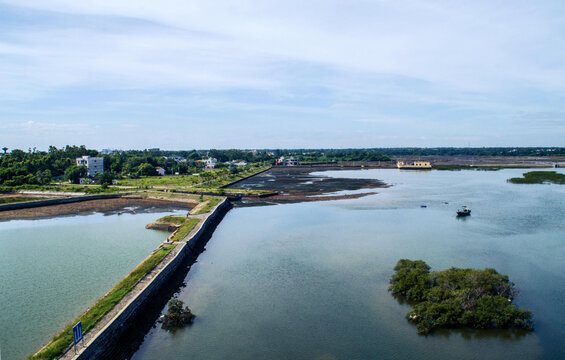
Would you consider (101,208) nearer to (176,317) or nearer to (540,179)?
(176,317)

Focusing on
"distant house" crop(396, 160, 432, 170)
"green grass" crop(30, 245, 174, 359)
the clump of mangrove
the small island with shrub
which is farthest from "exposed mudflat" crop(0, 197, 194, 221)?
"distant house" crop(396, 160, 432, 170)

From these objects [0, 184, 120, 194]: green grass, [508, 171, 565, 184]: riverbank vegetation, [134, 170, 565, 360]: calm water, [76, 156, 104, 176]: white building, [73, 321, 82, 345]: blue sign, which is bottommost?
[134, 170, 565, 360]: calm water

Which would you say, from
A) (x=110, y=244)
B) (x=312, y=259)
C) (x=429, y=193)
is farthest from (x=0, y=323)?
(x=429, y=193)

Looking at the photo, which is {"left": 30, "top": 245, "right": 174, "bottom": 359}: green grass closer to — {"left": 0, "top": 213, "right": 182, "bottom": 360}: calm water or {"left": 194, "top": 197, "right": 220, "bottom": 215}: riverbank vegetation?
{"left": 0, "top": 213, "right": 182, "bottom": 360}: calm water

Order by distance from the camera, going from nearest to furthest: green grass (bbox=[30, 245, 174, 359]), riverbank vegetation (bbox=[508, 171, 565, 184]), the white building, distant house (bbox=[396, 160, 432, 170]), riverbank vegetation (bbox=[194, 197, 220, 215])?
green grass (bbox=[30, 245, 174, 359]), riverbank vegetation (bbox=[194, 197, 220, 215]), riverbank vegetation (bbox=[508, 171, 565, 184]), the white building, distant house (bbox=[396, 160, 432, 170])

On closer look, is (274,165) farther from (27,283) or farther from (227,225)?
(27,283)

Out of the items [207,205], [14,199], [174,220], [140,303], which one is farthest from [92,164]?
[140,303]
